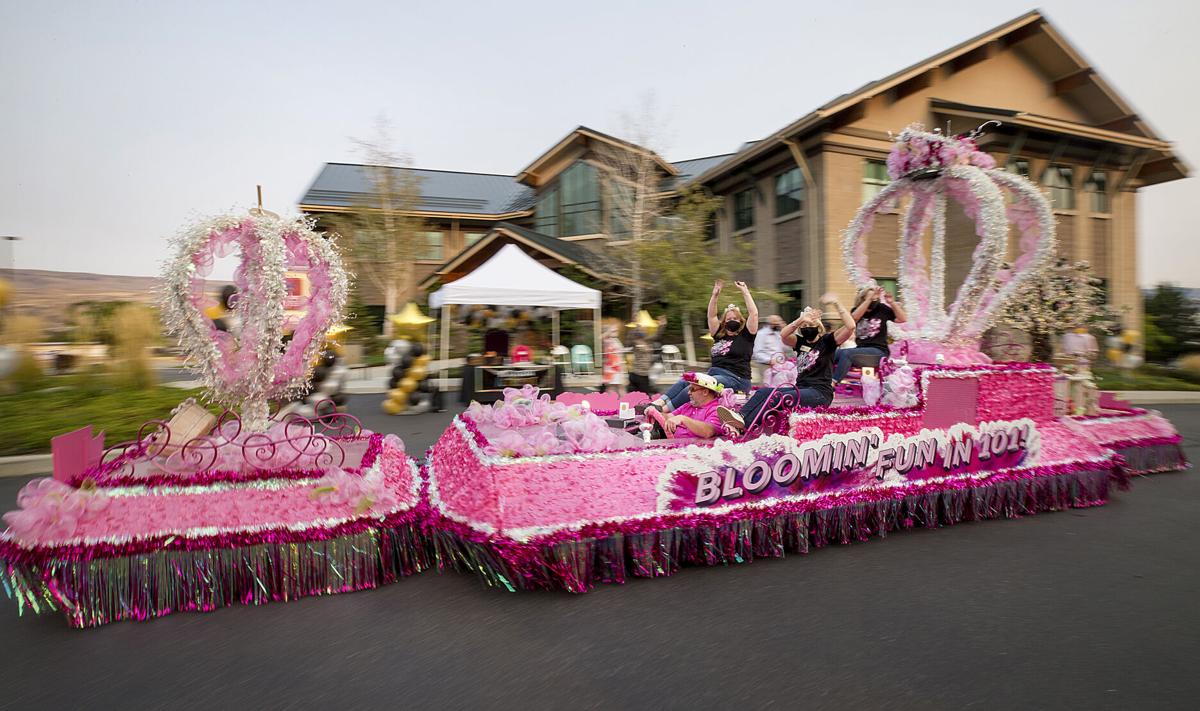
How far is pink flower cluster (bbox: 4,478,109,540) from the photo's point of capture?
2.97 meters

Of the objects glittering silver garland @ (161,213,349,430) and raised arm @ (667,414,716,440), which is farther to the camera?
raised arm @ (667,414,716,440)

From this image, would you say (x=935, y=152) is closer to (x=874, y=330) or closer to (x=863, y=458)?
(x=874, y=330)

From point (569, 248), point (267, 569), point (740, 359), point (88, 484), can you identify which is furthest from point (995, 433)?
point (569, 248)

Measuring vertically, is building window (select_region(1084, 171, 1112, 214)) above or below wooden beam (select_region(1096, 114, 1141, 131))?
below

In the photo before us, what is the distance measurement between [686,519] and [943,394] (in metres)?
2.42

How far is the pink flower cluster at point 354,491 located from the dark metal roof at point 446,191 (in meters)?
21.2

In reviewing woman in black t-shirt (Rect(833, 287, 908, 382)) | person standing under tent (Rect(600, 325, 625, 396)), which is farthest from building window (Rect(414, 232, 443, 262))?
woman in black t-shirt (Rect(833, 287, 908, 382))

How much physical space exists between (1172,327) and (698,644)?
79.5 feet

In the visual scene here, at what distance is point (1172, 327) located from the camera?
19.2 metres

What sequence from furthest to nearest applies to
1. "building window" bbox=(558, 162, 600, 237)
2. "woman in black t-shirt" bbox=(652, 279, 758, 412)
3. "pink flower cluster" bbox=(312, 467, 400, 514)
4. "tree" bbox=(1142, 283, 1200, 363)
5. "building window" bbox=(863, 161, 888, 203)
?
"building window" bbox=(558, 162, 600, 237) < "tree" bbox=(1142, 283, 1200, 363) < "building window" bbox=(863, 161, 888, 203) < "woman in black t-shirt" bbox=(652, 279, 758, 412) < "pink flower cluster" bbox=(312, 467, 400, 514)

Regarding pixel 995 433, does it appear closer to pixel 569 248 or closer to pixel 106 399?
pixel 106 399

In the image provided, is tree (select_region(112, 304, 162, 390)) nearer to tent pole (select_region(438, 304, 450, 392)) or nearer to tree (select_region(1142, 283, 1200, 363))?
tent pole (select_region(438, 304, 450, 392))

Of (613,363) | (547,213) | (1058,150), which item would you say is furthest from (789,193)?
(547,213)

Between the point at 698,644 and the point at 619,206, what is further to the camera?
the point at 619,206
